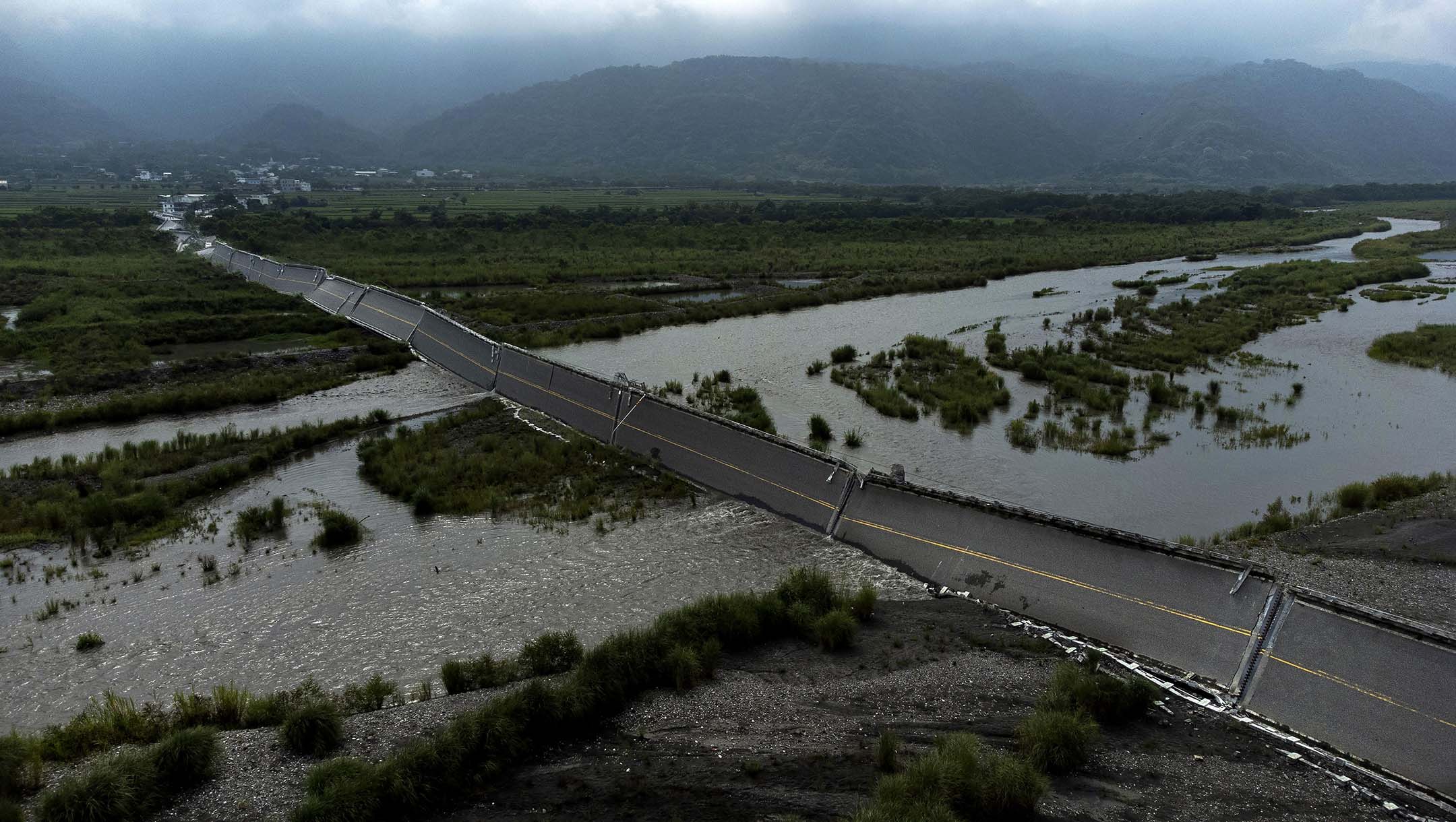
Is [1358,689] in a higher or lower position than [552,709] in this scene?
higher

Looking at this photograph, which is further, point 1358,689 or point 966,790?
point 1358,689

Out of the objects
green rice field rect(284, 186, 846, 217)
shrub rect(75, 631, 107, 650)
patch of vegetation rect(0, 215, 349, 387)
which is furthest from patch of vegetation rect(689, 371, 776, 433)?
green rice field rect(284, 186, 846, 217)

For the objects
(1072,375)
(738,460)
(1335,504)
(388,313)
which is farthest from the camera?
(388,313)

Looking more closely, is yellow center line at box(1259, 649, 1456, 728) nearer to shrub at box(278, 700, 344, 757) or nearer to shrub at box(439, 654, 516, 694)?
shrub at box(439, 654, 516, 694)

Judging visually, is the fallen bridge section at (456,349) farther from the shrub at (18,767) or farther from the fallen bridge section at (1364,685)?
the fallen bridge section at (1364,685)

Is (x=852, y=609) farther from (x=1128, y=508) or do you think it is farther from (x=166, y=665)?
(x=166, y=665)

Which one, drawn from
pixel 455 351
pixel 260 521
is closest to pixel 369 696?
pixel 260 521

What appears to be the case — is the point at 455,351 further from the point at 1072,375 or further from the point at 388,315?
the point at 1072,375
